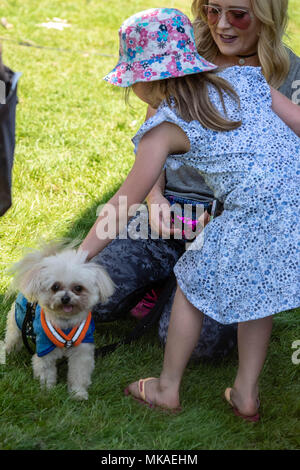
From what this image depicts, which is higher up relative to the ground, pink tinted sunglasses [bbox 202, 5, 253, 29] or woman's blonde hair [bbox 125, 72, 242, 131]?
pink tinted sunglasses [bbox 202, 5, 253, 29]

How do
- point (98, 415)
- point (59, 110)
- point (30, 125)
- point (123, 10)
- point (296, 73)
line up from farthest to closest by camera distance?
point (123, 10) < point (59, 110) < point (30, 125) < point (296, 73) < point (98, 415)

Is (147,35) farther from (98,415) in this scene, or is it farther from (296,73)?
(98,415)

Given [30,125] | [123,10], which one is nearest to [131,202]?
[30,125]

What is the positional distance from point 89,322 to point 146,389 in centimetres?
33

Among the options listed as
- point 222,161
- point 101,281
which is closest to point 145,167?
point 222,161

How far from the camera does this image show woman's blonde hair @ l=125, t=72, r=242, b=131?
2.03 meters

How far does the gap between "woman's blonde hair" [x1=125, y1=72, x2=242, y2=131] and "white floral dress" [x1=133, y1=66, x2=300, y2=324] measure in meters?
0.02

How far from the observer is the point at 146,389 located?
7.47 feet

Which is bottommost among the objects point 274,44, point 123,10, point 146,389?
point 123,10

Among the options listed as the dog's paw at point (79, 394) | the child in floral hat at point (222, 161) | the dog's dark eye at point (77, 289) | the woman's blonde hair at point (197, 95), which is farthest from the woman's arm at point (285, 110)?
the dog's paw at point (79, 394)

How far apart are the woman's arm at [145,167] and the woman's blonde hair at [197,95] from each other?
76mm

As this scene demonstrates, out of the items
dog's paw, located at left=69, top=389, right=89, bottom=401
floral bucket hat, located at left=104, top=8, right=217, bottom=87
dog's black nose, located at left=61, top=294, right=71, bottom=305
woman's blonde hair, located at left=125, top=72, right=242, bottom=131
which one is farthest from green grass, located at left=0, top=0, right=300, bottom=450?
floral bucket hat, located at left=104, top=8, right=217, bottom=87

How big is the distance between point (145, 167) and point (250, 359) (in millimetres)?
770

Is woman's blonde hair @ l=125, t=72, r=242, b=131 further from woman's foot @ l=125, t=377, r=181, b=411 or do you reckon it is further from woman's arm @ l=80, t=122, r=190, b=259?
woman's foot @ l=125, t=377, r=181, b=411
